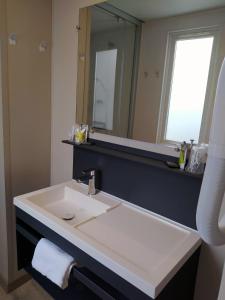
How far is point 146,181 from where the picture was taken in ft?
4.34

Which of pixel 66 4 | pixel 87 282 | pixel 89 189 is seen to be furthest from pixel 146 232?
pixel 66 4

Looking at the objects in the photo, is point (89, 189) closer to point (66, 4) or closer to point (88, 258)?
point (88, 258)

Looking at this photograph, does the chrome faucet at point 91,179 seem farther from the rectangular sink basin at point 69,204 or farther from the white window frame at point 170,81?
the white window frame at point 170,81

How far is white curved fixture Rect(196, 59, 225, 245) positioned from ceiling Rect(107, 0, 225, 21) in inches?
27.0

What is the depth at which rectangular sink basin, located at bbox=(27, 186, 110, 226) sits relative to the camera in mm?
1423

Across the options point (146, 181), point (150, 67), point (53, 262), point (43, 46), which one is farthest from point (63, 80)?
point (53, 262)

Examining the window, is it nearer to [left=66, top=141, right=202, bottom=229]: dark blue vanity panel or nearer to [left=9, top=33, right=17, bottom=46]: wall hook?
[left=66, top=141, right=202, bottom=229]: dark blue vanity panel

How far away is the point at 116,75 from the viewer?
4.68 feet

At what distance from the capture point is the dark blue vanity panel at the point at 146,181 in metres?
1.17

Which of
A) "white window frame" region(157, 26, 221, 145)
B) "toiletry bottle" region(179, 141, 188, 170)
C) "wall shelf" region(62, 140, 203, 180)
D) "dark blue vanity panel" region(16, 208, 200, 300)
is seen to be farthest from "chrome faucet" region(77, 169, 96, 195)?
"toiletry bottle" region(179, 141, 188, 170)

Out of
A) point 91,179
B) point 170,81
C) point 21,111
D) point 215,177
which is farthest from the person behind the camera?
point 21,111

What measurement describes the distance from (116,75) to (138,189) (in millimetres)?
724

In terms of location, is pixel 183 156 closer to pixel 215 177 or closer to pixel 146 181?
pixel 146 181

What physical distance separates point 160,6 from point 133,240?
1.21 meters
